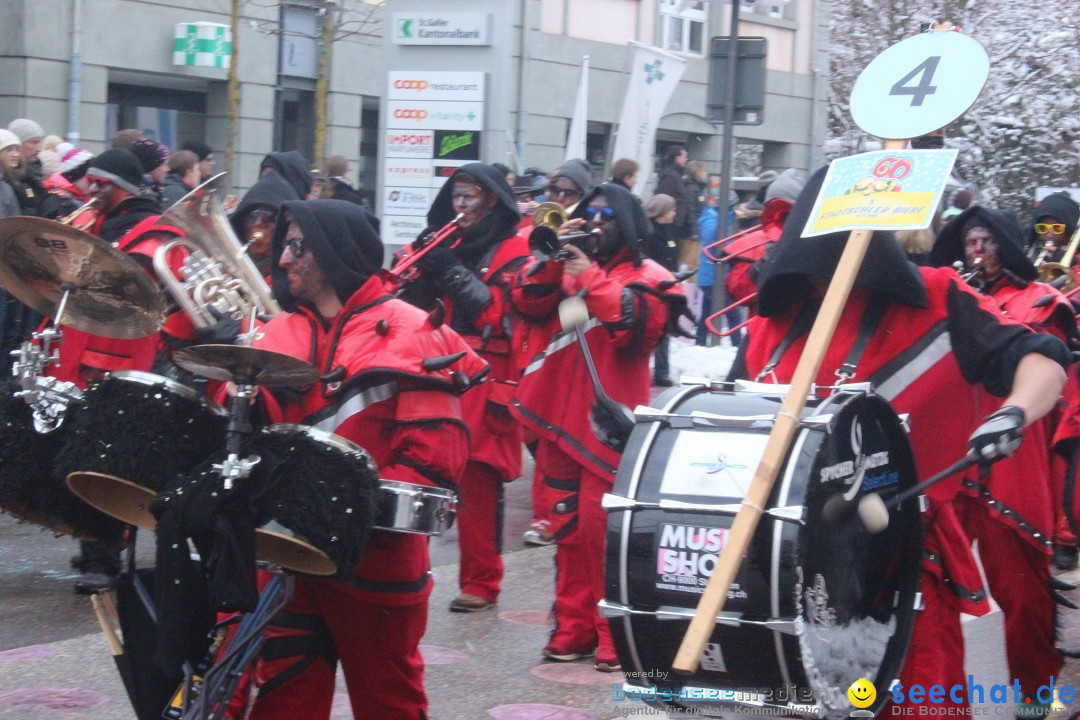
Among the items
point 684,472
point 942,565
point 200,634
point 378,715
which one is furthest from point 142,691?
point 942,565

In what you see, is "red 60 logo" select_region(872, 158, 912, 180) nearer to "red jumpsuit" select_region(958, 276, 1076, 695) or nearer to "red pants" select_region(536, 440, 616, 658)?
"red jumpsuit" select_region(958, 276, 1076, 695)

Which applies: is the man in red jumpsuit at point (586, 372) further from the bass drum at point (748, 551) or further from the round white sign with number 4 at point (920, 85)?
the bass drum at point (748, 551)

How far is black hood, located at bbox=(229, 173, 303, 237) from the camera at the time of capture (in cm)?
636

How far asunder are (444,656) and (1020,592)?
2195 mm

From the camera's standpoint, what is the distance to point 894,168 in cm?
388

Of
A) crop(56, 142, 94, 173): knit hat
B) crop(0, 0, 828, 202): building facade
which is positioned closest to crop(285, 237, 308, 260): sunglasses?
crop(0, 0, 828, 202): building facade

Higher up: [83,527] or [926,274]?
[926,274]

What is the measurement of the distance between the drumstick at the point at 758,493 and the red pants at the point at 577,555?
7.08 ft

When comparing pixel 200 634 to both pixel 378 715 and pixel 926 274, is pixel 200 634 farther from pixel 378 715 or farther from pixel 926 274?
pixel 926 274

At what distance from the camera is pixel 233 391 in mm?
3771

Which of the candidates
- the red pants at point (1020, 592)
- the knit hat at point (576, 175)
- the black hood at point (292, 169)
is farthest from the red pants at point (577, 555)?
the black hood at point (292, 169)

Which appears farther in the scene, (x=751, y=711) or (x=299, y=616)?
(x=299, y=616)

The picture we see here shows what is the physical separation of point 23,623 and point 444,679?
1.86 m

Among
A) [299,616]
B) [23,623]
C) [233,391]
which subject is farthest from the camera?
[23,623]
